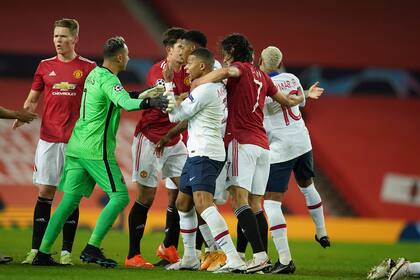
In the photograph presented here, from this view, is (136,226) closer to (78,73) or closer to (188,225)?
(188,225)

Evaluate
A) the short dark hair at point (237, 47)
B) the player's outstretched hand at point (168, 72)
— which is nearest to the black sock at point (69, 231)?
the player's outstretched hand at point (168, 72)

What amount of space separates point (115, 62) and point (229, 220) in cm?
926

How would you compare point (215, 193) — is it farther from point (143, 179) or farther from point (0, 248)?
point (0, 248)

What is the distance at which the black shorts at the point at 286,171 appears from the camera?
948 centimetres

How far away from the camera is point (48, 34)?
19.7 metres

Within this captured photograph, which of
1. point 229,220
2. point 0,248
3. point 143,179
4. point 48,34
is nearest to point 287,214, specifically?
point 229,220

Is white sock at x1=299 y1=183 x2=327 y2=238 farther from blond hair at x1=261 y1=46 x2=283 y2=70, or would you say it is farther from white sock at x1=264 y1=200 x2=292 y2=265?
blond hair at x1=261 y1=46 x2=283 y2=70

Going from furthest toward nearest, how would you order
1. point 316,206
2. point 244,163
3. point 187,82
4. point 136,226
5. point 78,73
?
point 316,206 → point 187,82 → point 136,226 → point 78,73 → point 244,163

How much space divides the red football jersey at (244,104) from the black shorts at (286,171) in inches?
36.7

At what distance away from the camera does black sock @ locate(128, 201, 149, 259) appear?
9352 mm

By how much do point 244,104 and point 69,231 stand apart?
2228mm

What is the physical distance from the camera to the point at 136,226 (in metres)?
9.41

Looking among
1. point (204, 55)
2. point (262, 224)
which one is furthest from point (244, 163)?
point (204, 55)

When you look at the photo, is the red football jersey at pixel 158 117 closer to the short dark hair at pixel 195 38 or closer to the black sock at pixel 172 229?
the short dark hair at pixel 195 38
